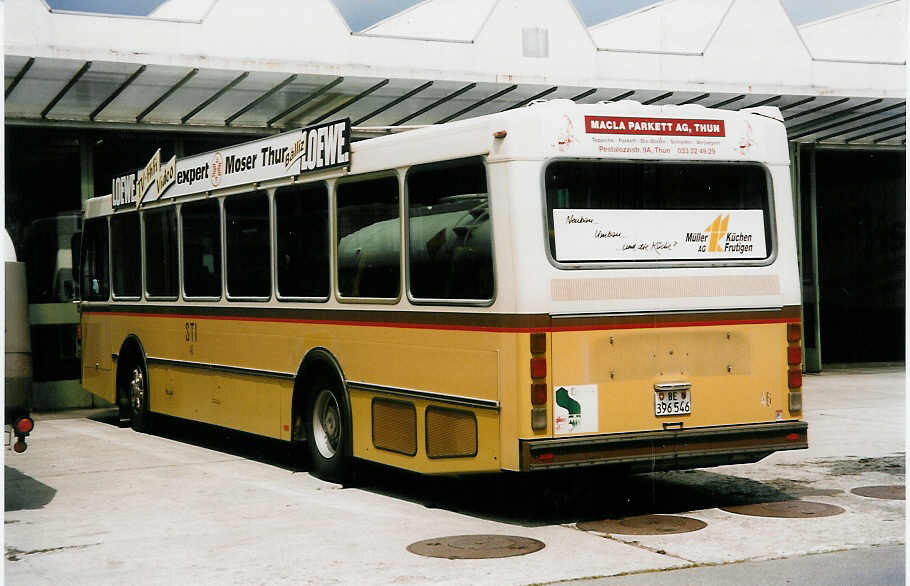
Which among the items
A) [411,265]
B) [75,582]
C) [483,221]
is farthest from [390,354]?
[75,582]

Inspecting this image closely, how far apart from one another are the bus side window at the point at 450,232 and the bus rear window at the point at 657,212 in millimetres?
485

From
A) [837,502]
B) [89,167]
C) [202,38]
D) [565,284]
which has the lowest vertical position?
[837,502]

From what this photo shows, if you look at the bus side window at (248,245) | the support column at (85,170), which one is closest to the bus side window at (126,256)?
the bus side window at (248,245)

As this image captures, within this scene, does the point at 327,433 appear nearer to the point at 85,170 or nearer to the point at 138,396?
the point at 138,396

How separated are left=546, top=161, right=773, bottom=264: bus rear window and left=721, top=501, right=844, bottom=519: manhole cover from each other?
1.74 meters

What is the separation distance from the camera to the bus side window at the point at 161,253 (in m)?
13.3

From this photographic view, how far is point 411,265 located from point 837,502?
346 cm

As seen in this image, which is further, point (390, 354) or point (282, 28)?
point (282, 28)

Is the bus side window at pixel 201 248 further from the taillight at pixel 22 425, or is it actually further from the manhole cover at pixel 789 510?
the manhole cover at pixel 789 510

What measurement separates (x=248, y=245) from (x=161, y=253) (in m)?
2.16

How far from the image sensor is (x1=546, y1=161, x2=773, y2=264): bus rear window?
8.57 m

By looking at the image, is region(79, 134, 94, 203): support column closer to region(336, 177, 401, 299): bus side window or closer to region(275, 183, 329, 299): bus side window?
region(275, 183, 329, 299): bus side window

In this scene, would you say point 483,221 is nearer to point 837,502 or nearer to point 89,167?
point 837,502

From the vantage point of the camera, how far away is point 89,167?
17.3 meters
